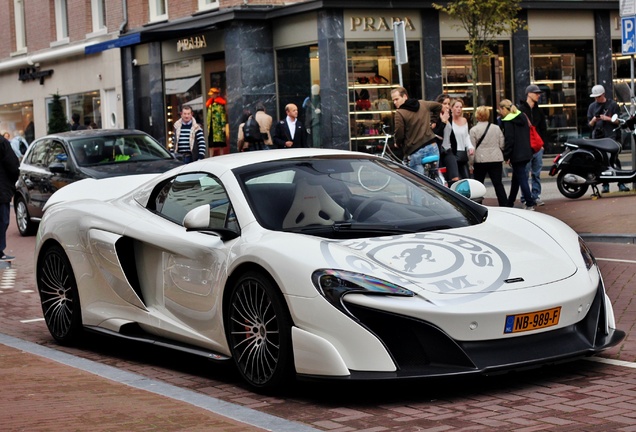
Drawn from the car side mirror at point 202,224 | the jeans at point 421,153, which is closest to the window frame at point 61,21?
the jeans at point 421,153

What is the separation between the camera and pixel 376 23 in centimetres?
2931

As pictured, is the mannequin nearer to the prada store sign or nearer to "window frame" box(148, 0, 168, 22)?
the prada store sign

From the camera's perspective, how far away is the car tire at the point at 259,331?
632cm

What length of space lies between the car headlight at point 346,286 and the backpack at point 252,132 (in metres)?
19.1

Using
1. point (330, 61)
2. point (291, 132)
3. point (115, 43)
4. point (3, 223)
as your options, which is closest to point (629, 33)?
point (291, 132)

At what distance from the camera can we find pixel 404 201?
24.0 ft

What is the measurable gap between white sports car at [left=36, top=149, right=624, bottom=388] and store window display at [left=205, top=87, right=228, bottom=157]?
2315cm

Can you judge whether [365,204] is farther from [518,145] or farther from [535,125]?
[535,125]

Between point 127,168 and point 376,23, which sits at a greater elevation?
point 376,23

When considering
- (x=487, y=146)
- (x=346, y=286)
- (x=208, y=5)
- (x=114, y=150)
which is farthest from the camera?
(x=208, y=5)

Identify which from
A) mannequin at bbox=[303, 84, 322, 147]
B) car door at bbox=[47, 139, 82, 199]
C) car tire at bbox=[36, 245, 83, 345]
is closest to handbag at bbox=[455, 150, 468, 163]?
car door at bbox=[47, 139, 82, 199]

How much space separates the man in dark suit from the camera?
2288cm

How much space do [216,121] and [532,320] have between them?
1029 inches

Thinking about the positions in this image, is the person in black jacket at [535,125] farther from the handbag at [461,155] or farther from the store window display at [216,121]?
the store window display at [216,121]
